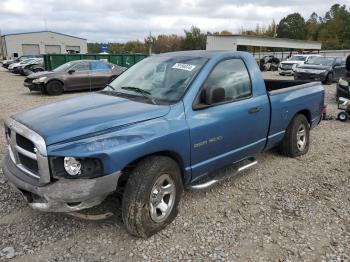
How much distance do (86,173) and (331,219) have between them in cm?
275

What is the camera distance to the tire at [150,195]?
3039 millimetres

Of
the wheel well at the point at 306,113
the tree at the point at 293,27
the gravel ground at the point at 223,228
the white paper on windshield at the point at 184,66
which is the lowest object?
the gravel ground at the point at 223,228

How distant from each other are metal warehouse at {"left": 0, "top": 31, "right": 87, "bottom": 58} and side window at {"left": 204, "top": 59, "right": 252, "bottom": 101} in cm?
6966

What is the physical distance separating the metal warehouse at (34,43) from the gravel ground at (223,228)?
230ft

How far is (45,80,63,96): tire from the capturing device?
552 inches

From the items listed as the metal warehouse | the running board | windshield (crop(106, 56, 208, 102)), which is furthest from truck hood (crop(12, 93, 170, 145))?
the metal warehouse

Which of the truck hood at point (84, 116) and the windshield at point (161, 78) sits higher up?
the windshield at point (161, 78)

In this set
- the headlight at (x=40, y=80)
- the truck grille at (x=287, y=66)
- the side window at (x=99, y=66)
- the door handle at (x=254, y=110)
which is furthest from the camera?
the truck grille at (x=287, y=66)

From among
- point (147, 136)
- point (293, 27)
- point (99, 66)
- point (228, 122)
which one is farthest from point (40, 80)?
point (293, 27)

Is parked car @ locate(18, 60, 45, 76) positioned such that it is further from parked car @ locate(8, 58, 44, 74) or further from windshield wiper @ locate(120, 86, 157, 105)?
windshield wiper @ locate(120, 86, 157, 105)

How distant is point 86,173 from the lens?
2781 millimetres

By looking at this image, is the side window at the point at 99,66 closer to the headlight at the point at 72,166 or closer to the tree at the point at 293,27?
the headlight at the point at 72,166

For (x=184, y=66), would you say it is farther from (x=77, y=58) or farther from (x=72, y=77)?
(x=77, y=58)

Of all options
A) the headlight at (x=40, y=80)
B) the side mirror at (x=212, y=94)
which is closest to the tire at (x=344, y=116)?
the side mirror at (x=212, y=94)
